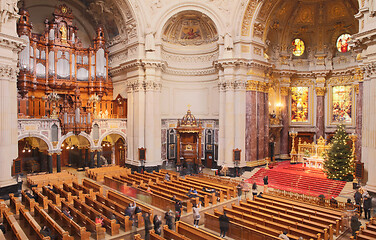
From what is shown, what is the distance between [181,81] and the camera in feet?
104

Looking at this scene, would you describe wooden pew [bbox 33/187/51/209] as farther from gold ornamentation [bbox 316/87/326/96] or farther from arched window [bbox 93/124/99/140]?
gold ornamentation [bbox 316/87/326/96]

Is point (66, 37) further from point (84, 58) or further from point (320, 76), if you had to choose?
point (320, 76)

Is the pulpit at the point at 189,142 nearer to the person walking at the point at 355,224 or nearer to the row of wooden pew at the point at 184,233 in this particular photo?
the row of wooden pew at the point at 184,233

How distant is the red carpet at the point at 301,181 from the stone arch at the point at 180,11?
47.9 feet

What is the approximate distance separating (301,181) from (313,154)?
6.33m

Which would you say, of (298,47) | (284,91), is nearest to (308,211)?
(284,91)

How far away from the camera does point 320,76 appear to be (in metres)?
32.3

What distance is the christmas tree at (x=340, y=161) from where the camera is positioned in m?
22.1

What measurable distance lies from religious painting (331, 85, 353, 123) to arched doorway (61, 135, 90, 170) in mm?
27168

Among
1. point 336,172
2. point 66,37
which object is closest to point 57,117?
point 66,37

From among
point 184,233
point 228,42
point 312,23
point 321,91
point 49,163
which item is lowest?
point 184,233

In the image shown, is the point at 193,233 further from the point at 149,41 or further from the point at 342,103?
the point at 342,103

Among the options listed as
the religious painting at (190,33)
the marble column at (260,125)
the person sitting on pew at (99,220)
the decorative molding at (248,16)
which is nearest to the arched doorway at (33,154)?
the person sitting on pew at (99,220)

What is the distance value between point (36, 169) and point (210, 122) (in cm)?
1820
